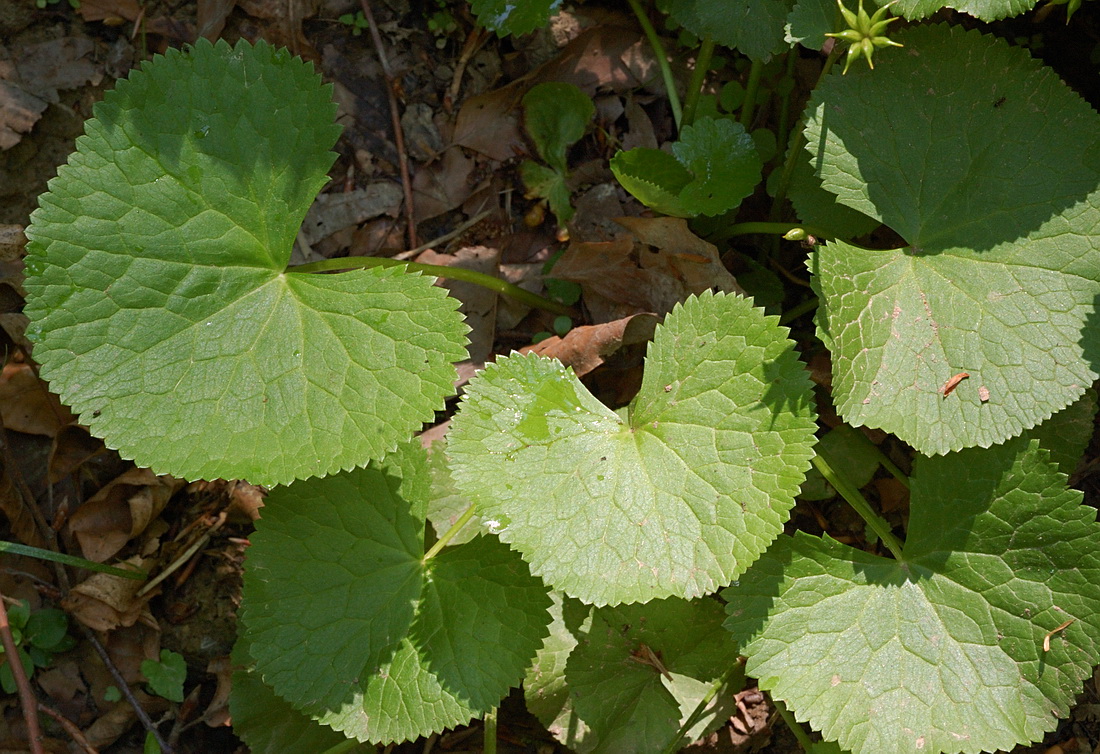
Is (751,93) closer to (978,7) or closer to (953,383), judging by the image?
(978,7)

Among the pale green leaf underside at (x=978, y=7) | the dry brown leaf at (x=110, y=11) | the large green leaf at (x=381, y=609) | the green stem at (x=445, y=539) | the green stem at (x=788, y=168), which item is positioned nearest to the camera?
the pale green leaf underside at (x=978, y=7)

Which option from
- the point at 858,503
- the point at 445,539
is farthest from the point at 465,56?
the point at 858,503

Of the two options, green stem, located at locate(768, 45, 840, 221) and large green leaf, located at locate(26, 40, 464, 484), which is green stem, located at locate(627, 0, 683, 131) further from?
large green leaf, located at locate(26, 40, 464, 484)

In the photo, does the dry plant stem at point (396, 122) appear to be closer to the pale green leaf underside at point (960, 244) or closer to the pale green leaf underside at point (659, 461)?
the pale green leaf underside at point (659, 461)

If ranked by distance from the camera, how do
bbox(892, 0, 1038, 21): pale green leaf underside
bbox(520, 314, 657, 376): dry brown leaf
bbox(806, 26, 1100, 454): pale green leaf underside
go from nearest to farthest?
bbox(892, 0, 1038, 21): pale green leaf underside < bbox(806, 26, 1100, 454): pale green leaf underside < bbox(520, 314, 657, 376): dry brown leaf

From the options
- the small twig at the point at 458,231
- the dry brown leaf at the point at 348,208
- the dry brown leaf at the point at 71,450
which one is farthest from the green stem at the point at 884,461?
the dry brown leaf at the point at 71,450

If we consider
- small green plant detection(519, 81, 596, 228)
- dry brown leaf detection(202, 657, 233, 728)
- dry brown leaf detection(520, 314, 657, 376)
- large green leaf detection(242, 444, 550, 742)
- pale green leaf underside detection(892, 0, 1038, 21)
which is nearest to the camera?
pale green leaf underside detection(892, 0, 1038, 21)

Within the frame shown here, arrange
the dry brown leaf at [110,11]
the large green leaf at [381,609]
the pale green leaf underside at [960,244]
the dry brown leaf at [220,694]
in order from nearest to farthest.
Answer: the pale green leaf underside at [960,244] → the large green leaf at [381,609] → the dry brown leaf at [220,694] → the dry brown leaf at [110,11]

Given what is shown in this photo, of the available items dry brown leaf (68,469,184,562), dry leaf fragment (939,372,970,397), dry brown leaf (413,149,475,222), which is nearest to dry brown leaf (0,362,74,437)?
dry brown leaf (68,469,184,562)
